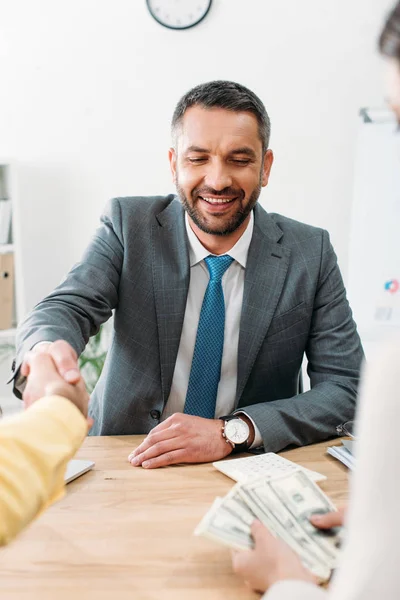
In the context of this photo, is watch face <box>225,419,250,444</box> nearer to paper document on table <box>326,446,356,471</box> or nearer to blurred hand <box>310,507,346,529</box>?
paper document on table <box>326,446,356,471</box>

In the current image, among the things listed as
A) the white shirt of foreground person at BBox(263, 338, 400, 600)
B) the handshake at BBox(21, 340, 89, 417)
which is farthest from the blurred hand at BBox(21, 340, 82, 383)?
the white shirt of foreground person at BBox(263, 338, 400, 600)

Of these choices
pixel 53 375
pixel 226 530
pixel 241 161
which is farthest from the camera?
pixel 241 161

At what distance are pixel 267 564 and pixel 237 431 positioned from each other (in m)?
0.57

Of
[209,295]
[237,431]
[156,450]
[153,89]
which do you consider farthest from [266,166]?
[153,89]

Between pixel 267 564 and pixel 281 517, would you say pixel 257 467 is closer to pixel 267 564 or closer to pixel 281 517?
pixel 281 517

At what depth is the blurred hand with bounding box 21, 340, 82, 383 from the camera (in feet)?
4.09

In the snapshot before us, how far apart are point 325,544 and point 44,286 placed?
2.81 metres

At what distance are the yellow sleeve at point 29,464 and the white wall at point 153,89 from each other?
265cm

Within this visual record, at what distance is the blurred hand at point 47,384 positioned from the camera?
3.79 feet

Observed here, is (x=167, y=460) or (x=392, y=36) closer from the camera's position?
(x=392, y=36)

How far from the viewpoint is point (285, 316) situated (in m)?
1.87

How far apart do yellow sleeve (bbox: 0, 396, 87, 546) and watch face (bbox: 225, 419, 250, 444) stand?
598 millimetres

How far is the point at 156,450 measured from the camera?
1409 mm

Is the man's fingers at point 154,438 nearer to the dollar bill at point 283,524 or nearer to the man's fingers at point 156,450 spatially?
the man's fingers at point 156,450
